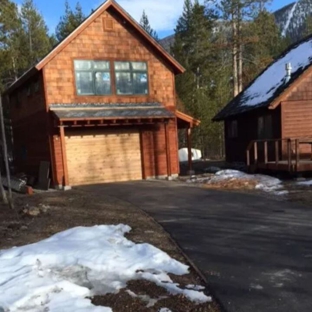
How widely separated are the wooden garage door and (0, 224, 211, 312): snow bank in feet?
36.6

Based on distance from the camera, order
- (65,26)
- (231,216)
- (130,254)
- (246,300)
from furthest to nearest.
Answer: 1. (65,26)
2. (231,216)
3. (130,254)
4. (246,300)

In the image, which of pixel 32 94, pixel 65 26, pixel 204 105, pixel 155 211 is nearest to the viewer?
pixel 155 211

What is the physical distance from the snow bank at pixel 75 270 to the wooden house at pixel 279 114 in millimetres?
10564

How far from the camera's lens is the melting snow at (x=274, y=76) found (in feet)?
65.5

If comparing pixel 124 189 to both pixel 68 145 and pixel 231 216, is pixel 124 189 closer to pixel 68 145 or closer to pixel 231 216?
pixel 68 145

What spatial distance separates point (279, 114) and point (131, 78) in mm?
6782

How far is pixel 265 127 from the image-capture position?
66.9ft

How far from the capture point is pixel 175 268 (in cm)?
581

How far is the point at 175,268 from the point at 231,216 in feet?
12.7

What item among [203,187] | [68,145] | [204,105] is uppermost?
[204,105]

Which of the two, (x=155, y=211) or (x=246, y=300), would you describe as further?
(x=155, y=211)

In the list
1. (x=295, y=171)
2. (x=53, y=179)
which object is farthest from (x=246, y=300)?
(x=53, y=179)

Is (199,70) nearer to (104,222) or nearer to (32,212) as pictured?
(32,212)

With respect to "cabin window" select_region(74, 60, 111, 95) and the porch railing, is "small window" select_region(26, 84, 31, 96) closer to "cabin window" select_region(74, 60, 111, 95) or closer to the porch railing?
"cabin window" select_region(74, 60, 111, 95)
